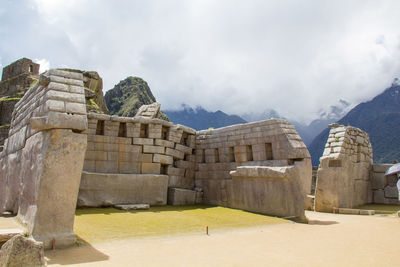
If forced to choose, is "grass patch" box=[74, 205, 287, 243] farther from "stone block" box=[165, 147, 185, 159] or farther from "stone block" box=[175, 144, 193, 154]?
"stone block" box=[175, 144, 193, 154]

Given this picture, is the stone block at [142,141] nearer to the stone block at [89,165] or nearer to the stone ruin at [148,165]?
the stone ruin at [148,165]

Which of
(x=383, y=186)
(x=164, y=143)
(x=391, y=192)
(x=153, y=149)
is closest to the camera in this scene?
(x=153, y=149)

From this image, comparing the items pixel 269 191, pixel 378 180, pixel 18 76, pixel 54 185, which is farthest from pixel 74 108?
pixel 18 76

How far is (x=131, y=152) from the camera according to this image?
11453 mm

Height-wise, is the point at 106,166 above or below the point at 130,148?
below

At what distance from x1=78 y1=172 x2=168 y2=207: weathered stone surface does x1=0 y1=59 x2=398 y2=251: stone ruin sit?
3 centimetres

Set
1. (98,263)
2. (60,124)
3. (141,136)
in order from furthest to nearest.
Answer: (141,136) < (60,124) < (98,263)

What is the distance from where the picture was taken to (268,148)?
10.8 meters

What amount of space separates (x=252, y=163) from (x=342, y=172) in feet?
14.5

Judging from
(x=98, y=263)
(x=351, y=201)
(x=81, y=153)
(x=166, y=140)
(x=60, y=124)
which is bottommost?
(x=98, y=263)

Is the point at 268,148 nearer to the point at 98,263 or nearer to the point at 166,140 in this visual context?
the point at 166,140

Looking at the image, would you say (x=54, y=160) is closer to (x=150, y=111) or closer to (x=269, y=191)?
(x=269, y=191)

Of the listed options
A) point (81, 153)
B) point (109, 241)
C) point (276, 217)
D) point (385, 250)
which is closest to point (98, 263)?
point (109, 241)

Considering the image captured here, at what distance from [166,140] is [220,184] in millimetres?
2812
